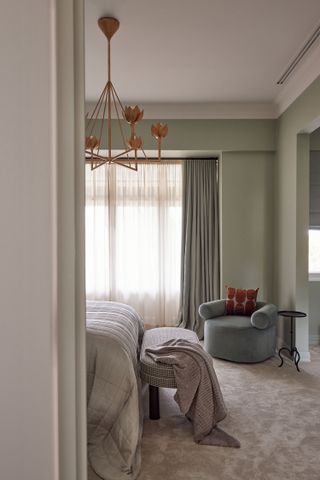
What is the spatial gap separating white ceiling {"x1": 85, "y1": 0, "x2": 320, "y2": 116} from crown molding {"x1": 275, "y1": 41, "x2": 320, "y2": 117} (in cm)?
2

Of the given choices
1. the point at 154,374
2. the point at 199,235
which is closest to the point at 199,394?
the point at 154,374

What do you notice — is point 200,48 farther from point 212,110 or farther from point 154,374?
point 154,374

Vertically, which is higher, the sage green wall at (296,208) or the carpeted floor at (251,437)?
the sage green wall at (296,208)

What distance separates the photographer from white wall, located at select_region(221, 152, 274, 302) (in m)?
5.31

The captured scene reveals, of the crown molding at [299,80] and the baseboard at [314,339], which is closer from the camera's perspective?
the crown molding at [299,80]

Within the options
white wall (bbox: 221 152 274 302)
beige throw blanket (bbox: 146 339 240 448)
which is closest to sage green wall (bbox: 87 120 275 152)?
white wall (bbox: 221 152 274 302)

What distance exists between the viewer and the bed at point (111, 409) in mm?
2342

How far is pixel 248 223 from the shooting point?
17.5ft

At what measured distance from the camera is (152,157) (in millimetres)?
5812

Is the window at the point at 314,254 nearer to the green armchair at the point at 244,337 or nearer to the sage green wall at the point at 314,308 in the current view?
the sage green wall at the point at 314,308

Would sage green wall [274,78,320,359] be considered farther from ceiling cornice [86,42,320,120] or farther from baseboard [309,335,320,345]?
baseboard [309,335,320,345]

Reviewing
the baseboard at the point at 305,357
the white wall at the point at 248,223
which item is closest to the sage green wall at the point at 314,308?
the white wall at the point at 248,223

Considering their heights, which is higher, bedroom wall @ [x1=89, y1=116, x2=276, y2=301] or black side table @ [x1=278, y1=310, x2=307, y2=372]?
bedroom wall @ [x1=89, y1=116, x2=276, y2=301]

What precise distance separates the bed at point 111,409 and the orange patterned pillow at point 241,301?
2364 millimetres
